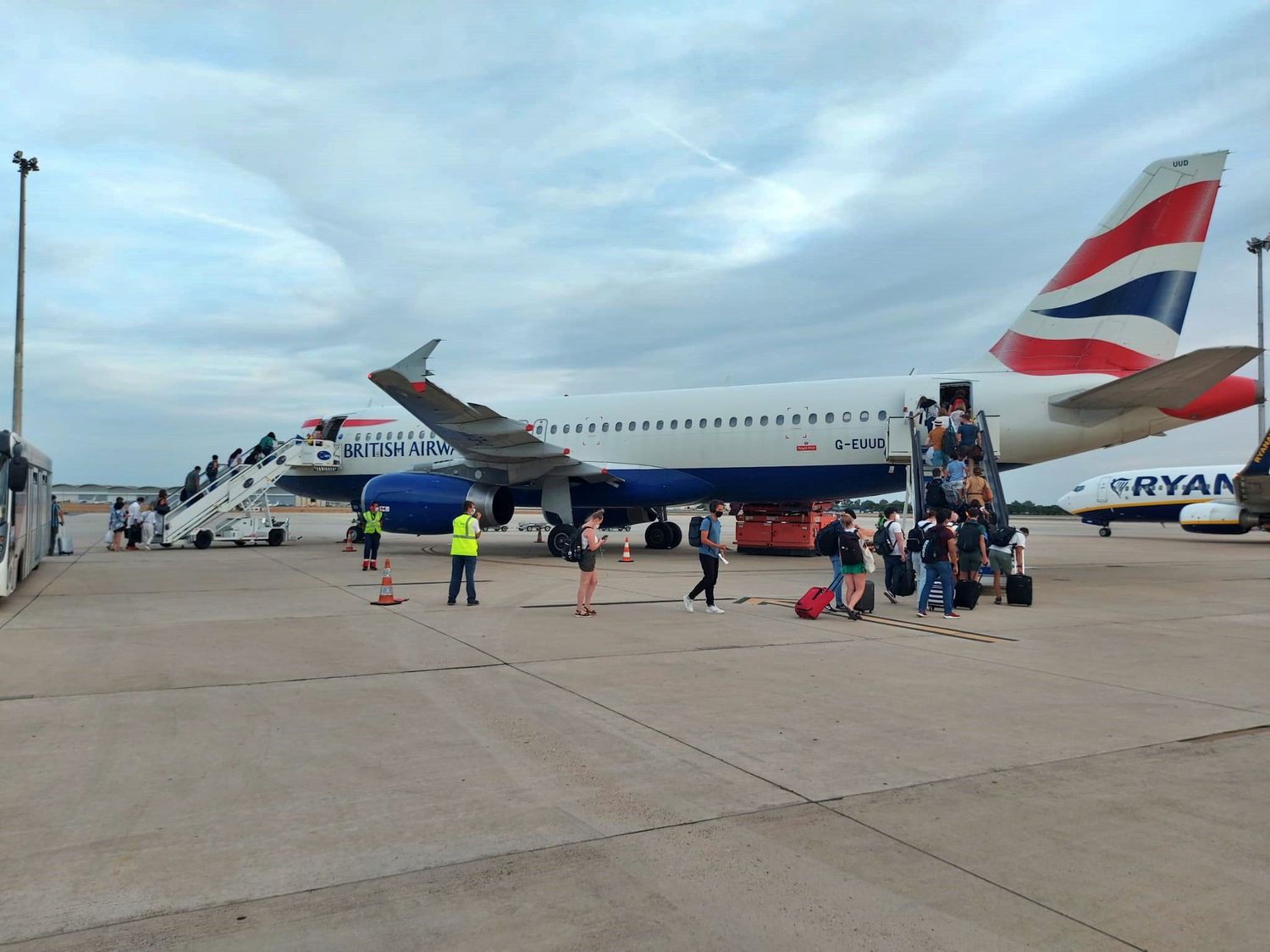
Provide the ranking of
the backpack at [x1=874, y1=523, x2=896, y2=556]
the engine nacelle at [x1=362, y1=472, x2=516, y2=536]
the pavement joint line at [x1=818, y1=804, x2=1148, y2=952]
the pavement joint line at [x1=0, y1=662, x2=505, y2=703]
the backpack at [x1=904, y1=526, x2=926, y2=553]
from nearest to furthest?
1. the pavement joint line at [x1=818, y1=804, x2=1148, y2=952]
2. the pavement joint line at [x1=0, y1=662, x2=505, y2=703]
3. the backpack at [x1=904, y1=526, x2=926, y2=553]
4. the backpack at [x1=874, y1=523, x2=896, y2=556]
5. the engine nacelle at [x1=362, y1=472, x2=516, y2=536]

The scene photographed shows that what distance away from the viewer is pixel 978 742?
5.07 metres

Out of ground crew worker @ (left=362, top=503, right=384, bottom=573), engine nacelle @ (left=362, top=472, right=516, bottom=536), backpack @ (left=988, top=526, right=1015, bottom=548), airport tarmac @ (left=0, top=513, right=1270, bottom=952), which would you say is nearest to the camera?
airport tarmac @ (left=0, top=513, right=1270, bottom=952)

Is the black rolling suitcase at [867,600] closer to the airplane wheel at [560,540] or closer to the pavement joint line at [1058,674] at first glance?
the pavement joint line at [1058,674]

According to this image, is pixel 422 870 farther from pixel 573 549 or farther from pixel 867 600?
pixel 573 549

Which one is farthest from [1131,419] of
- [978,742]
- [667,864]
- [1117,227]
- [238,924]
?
[238,924]

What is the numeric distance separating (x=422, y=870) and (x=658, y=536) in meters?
20.1

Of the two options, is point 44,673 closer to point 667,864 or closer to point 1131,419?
point 667,864

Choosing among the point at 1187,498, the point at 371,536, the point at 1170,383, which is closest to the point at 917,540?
the point at 1170,383

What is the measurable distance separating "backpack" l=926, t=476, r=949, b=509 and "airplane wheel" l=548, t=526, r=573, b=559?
840 centimetres

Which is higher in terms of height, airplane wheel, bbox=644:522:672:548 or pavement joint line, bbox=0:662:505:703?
airplane wheel, bbox=644:522:672:548

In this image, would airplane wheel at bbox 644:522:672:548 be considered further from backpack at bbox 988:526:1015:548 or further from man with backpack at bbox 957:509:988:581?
man with backpack at bbox 957:509:988:581

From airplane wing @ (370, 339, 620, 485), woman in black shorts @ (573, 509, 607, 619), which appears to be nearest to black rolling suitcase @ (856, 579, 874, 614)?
woman in black shorts @ (573, 509, 607, 619)

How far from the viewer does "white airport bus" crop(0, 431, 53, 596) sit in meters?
9.95

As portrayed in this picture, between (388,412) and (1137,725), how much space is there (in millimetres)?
21528
